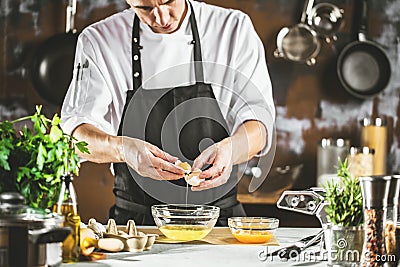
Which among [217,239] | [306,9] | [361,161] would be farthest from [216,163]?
[306,9]

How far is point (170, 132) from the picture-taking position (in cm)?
324

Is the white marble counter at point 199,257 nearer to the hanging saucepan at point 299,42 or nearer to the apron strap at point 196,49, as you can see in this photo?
the apron strap at point 196,49

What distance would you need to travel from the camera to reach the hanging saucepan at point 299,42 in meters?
4.02

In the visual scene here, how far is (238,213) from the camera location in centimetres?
316

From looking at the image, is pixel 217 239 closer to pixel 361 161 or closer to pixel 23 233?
pixel 23 233

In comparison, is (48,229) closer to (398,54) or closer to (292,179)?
(292,179)

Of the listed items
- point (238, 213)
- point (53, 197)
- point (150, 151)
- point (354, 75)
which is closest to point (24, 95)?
point (150, 151)

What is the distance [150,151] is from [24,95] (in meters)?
1.24

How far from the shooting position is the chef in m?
3.18

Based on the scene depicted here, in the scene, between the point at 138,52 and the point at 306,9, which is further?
the point at 306,9

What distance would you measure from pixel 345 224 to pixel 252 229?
16.0 inches

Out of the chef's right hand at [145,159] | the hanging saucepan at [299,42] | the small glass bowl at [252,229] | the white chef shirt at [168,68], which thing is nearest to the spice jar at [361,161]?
the hanging saucepan at [299,42]

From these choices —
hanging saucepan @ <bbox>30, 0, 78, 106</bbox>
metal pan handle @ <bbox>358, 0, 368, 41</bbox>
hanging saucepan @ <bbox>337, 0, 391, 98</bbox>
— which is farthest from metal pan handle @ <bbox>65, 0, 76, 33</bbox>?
metal pan handle @ <bbox>358, 0, 368, 41</bbox>

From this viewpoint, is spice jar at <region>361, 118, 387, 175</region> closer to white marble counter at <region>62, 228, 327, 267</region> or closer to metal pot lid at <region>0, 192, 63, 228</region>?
white marble counter at <region>62, 228, 327, 267</region>
